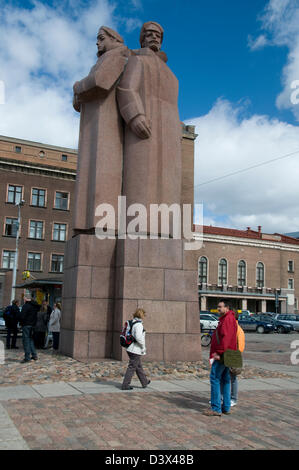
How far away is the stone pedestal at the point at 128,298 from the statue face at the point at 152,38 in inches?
253

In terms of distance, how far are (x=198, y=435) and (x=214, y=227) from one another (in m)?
65.3

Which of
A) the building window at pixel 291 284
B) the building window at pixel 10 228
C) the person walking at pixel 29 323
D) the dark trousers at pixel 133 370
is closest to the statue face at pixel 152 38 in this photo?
the person walking at pixel 29 323

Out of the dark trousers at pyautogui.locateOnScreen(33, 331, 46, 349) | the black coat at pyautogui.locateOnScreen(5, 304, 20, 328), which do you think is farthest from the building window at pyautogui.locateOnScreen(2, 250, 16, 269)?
the dark trousers at pyautogui.locateOnScreen(33, 331, 46, 349)

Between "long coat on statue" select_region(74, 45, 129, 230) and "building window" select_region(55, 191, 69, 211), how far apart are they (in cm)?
3912

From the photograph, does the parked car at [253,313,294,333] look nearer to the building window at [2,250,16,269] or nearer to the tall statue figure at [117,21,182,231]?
the building window at [2,250,16,269]

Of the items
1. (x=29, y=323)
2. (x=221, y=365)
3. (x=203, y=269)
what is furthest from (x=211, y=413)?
(x=203, y=269)

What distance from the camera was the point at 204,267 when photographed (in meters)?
66.6

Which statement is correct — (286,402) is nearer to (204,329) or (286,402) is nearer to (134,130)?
(134,130)

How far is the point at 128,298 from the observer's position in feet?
38.2

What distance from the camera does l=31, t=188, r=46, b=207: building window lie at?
50531mm

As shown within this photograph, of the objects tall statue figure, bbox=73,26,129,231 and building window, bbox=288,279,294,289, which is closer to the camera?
tall statue figure, bbox=73,26,129,231

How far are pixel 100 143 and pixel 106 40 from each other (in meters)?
3.49

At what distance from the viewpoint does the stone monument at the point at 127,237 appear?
11.8 m

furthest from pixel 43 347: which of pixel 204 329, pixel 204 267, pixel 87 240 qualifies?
pixel 204 267
